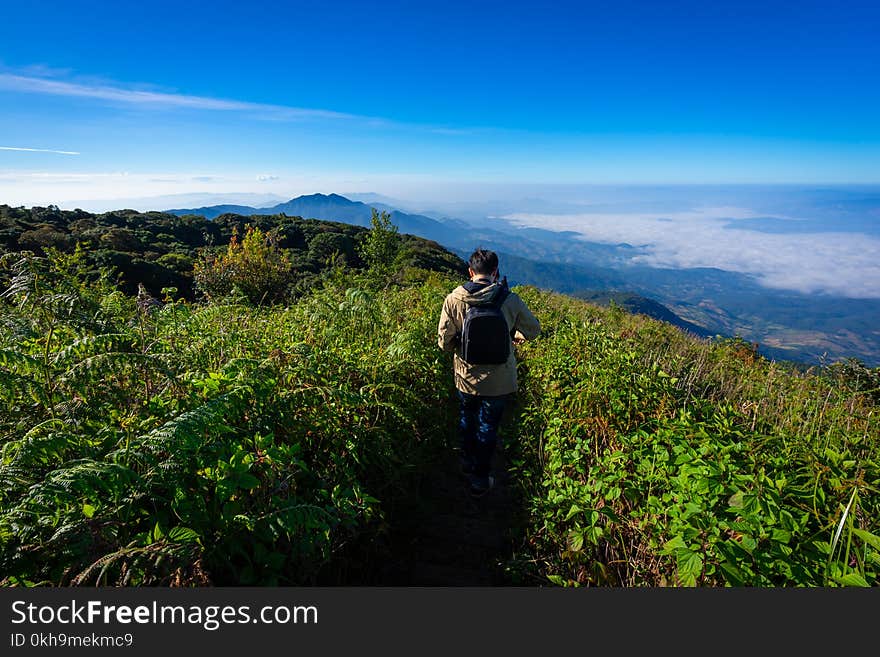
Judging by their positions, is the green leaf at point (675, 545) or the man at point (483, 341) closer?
the green leaf at point (675, 545)

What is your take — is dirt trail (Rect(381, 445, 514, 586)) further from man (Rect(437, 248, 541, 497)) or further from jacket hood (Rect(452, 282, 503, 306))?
jacket hood (Rect(452, 282, 503, 306))

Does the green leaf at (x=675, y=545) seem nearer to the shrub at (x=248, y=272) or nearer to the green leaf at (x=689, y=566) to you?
the green leaf at (x=689, y=566)

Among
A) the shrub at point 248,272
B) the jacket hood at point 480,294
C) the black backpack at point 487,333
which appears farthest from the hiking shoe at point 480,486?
the shrub at point 248,272

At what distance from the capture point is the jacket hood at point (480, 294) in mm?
4086

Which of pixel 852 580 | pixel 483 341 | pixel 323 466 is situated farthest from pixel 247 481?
pixel 852 580

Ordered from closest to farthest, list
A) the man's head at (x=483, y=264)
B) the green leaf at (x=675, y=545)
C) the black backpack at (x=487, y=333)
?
the green leaf at (x=675, y=545) → the black backpack at (x=487, y=333) → the man's head at (x=483, y=264)

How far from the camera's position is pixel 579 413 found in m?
3.88

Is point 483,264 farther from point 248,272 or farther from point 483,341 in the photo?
point 248,272

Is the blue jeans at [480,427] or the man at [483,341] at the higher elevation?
the man at [483,341]

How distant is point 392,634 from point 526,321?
317 cm

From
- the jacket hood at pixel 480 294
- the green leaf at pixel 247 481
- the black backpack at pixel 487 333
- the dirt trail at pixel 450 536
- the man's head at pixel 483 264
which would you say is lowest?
the dirt trail at pixel 450 536

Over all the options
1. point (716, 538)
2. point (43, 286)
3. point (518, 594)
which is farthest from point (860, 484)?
point (43, 286)

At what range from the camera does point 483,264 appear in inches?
166

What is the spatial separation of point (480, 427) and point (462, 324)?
117cm
